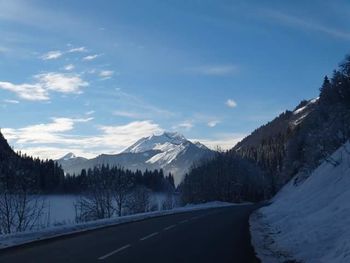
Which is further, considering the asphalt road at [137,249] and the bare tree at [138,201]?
the bare tree at [138,201]

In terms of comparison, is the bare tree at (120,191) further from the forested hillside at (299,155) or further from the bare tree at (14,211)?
the bare tree at (14,211)

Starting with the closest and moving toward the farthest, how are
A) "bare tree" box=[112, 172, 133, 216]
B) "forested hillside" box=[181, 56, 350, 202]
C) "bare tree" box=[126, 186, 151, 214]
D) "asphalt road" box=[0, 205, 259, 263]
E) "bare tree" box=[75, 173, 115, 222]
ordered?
"asphalt road" box=[0, 205, 259, 263] → "forested hillside" box=[181, 56, 350, 202] → "bare tree" box=[75, 173, 115, 222] → "bare tree" box=[112, 172, 133, 216] → "bare tree" box=[126, 186, 151, 214]

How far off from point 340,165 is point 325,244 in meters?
14.5

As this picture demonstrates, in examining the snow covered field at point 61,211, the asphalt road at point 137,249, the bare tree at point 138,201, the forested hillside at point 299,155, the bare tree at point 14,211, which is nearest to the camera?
the asphalt road at point 137,249

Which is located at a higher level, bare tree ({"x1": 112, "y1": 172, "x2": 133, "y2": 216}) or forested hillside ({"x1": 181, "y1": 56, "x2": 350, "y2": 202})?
forested hillside ({"x1": 181, "y1": 56, "x2": 350, "y2": 202})

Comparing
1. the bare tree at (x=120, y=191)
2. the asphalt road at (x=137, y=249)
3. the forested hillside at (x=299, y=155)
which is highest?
the forested hillside at (x=299, y=155)

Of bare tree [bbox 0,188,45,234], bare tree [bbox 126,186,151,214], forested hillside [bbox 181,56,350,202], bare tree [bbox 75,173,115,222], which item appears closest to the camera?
bare tree [bbox 0,188,45,234]

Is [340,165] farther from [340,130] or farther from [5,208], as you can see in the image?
[5,208]

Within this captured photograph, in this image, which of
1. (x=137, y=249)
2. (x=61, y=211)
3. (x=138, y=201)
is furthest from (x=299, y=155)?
(x=137, y=249)

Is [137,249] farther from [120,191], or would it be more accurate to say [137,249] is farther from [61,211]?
[61,211]

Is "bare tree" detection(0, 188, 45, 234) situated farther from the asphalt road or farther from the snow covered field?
the asphalt road

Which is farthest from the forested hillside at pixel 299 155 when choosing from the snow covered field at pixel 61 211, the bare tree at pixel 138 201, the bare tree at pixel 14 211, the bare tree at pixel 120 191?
the bare tree at pixel 120 191

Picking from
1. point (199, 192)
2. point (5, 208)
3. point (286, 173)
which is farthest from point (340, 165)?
point (199, 192)

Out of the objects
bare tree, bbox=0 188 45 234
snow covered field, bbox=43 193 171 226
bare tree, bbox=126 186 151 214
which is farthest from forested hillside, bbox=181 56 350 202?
bare tree, bbox=126 186 151 214
